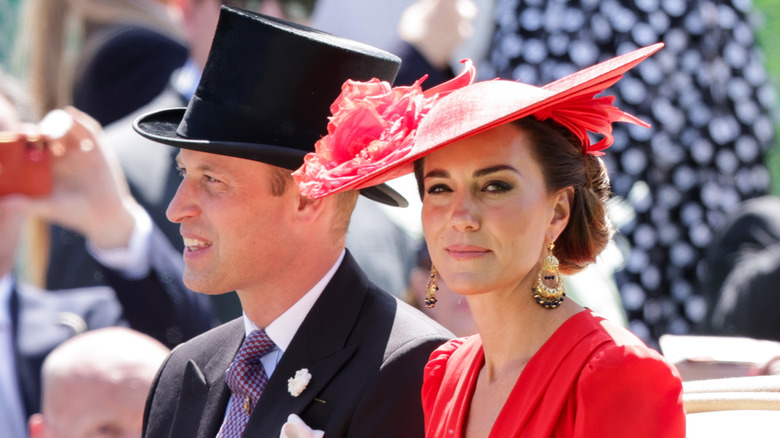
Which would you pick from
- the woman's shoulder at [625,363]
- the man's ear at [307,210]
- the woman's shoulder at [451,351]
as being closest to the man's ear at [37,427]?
the man's ear at [307,210]

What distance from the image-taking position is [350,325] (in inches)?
110

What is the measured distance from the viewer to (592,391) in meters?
2.08

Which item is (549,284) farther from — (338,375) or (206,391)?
(206,391)

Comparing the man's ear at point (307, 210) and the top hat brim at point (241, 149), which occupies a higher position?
the top hat brim at point (241, 149)

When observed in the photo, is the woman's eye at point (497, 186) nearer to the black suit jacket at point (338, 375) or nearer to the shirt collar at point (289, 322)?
the black suit jacket at point (338, 375)

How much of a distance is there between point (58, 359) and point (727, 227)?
2864 mm

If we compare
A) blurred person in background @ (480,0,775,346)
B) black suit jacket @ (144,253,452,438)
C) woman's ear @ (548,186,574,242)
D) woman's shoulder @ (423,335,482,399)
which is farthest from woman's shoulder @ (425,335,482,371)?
blurred person in background @ (480,0,775,346)

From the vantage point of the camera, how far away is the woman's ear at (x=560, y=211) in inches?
92.1

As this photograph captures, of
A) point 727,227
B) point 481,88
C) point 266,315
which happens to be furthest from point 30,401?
point 727,227

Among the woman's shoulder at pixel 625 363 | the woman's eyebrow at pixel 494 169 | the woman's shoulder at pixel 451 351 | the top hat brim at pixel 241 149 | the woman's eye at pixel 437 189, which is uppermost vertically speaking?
the woman's eyebrow at pixel 494 169

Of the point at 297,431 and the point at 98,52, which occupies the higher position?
the point at 98,52

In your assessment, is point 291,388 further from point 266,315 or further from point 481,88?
point 481,88

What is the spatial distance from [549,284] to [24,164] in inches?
98.7

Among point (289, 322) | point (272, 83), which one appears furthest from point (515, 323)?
point (272, 83)
